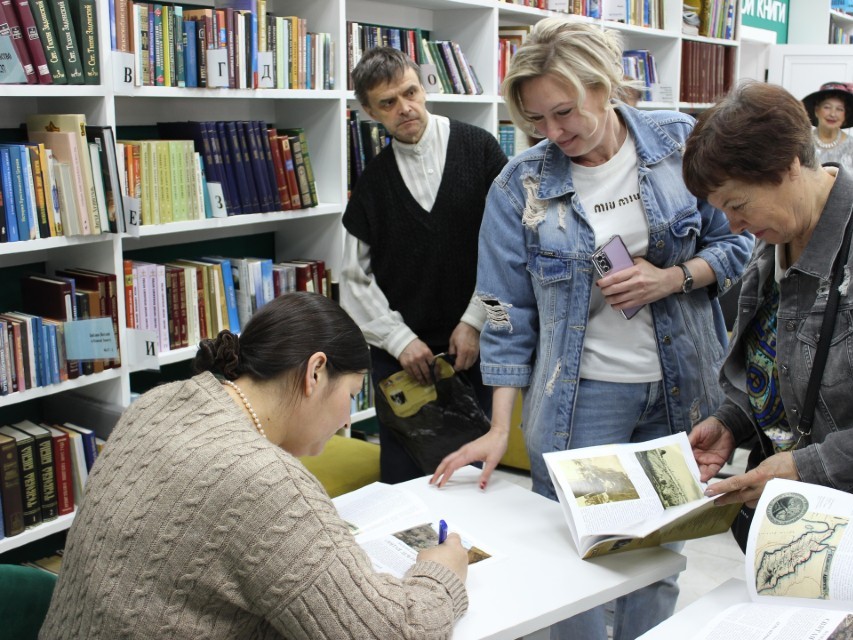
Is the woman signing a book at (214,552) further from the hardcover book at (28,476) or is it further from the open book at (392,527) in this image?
the hardcover book at (28,476)

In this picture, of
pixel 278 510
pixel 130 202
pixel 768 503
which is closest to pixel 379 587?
pixel 278 510

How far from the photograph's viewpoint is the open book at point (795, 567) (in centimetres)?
124

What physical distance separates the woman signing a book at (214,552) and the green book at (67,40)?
1.49m

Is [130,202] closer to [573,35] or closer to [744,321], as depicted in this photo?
[573,35]

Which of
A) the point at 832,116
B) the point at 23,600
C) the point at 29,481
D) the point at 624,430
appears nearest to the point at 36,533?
the point at 29,481

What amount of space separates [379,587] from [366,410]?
238cm

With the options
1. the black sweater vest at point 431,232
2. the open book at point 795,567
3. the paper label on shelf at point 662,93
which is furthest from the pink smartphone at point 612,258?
the paper label on shelf at point 662,93

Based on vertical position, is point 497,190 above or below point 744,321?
above

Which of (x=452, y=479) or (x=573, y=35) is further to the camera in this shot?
(x=452, y=479)

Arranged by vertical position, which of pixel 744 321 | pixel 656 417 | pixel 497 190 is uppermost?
pixel 497 190

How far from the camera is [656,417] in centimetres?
193

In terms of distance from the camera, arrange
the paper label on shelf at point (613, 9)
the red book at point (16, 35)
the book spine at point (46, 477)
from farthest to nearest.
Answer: the paper label on shelf at point (613, 9) → the book spine at point (46, 477) → the red book at point (16, 35)

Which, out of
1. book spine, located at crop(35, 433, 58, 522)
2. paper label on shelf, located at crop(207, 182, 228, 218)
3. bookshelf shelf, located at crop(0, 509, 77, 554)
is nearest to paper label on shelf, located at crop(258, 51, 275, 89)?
paper label on shelf, located at crop(207, 182, 228, 218)

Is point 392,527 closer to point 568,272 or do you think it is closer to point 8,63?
point 568,272
